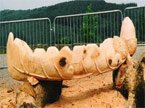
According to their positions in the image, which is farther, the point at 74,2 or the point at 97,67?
the point at 74,2

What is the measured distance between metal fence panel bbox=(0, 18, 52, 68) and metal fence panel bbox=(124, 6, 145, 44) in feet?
7.45

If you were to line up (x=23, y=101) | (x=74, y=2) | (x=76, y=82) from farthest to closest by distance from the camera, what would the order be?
(x=74, y=2), (x=76, y=82), (x=23, y=101)

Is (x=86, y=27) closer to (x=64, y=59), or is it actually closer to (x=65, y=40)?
(x=65, y=40)

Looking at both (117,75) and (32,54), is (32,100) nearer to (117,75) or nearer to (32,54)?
(32,54)

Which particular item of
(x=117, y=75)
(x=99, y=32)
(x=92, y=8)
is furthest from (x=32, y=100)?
(x=92, y=8)

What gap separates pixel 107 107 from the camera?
221 inches

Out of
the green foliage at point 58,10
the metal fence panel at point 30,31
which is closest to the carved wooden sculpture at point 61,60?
the metal fence panel at point 30,31

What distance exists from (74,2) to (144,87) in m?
12.0

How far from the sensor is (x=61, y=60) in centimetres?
532

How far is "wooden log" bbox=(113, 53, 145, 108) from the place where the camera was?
5041mm

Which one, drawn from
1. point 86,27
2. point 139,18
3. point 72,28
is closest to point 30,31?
point 72,28

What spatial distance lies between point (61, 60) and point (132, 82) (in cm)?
132

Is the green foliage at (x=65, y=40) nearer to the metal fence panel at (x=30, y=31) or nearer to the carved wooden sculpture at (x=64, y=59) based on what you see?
the metal fence panel at (x=30, y=31)

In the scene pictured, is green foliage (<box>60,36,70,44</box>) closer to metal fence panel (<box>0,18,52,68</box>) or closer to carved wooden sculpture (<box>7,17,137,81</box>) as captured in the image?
metal fence panel (<box>0,18,52,68</box>)
